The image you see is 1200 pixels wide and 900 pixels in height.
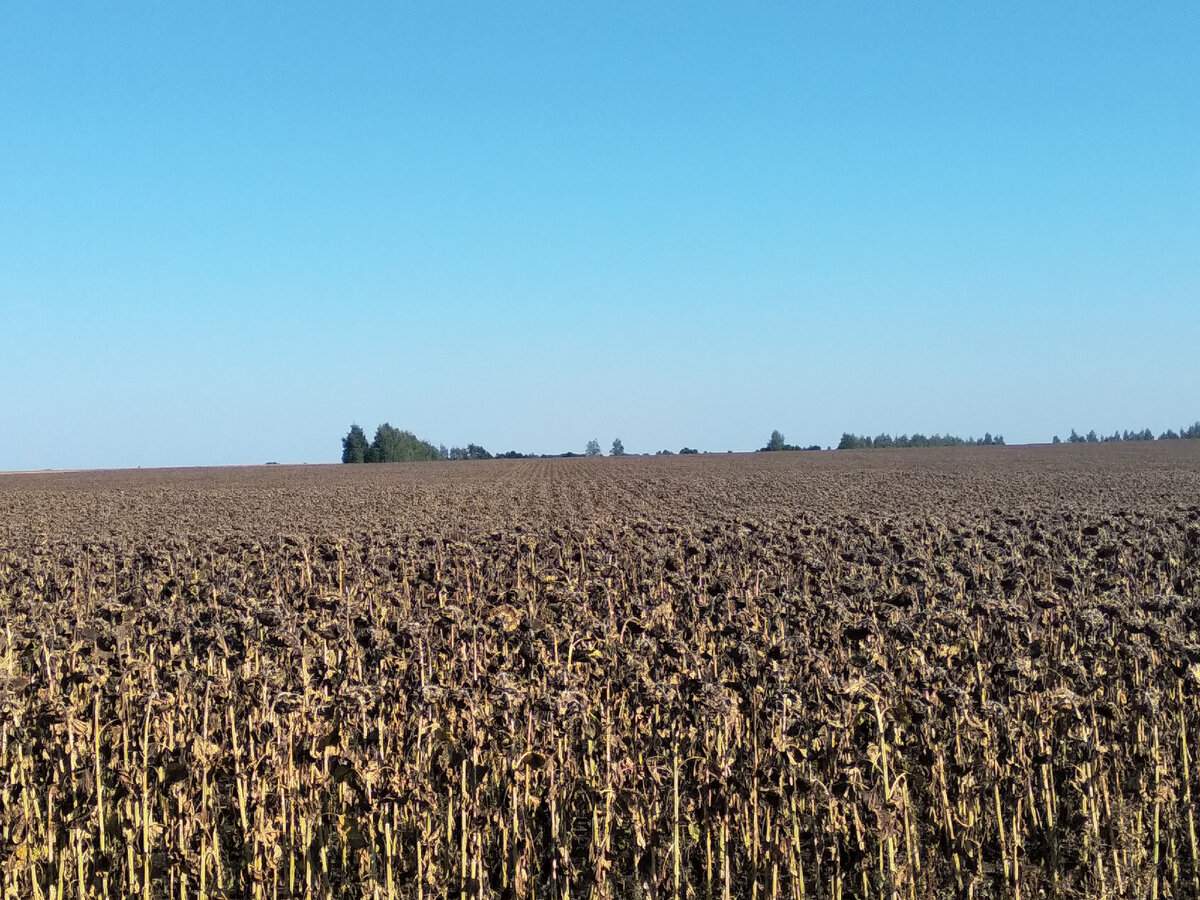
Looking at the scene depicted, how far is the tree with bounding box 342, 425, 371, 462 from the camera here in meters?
151

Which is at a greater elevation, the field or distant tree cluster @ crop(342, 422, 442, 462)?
distant tree cluster @ crop(342, 422, 442, 462)

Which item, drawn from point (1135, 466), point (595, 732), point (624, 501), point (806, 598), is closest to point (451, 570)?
point (806, 598)

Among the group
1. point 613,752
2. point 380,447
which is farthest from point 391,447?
point 613,752

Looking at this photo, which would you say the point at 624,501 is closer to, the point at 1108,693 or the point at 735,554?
the point at 735,554

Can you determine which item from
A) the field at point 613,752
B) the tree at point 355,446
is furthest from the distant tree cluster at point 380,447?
the field at point 613,752

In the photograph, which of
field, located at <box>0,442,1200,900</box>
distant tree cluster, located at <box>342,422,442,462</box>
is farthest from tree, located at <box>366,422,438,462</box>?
field, located at <box>0,442,1200,900</box>

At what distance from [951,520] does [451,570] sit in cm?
956

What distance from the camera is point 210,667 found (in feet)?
26.3

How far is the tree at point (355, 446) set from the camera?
15112cm

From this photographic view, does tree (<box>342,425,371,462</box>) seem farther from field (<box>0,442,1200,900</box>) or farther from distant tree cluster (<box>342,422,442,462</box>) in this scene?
field (<box>0,442,1200,900</box>)

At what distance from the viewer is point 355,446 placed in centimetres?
15188

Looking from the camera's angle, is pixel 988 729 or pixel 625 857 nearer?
pixel 625 857

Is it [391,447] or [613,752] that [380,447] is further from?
A: [613,752]

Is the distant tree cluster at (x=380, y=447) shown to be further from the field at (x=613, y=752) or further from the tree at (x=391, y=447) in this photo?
the field at (x=613, y=752)
